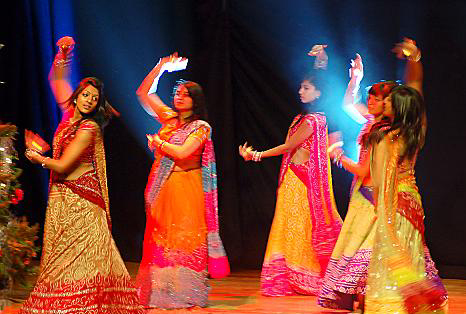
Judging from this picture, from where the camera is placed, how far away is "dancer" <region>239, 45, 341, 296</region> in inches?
229

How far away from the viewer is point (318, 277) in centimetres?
582

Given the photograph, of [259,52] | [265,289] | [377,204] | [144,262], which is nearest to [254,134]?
[259,52]

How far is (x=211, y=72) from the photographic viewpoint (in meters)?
7.49

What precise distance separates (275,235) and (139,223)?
2.22 meters

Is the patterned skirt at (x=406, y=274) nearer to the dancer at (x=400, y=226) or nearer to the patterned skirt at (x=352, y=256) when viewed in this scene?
the dancer at (x=400, y=226)

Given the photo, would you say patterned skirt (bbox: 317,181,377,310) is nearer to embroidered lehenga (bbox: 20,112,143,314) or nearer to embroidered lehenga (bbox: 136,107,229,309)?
embroidered lehenga (bbox: 136,107,229,309)

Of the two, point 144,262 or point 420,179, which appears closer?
point 144,262

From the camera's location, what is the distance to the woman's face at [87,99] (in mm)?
4273

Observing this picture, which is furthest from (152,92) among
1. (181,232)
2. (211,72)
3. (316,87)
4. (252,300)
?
(211,72)

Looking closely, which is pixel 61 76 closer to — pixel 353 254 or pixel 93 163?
pixel 93 163

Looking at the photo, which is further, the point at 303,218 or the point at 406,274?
the point at 303,218

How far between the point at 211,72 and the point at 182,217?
258cm

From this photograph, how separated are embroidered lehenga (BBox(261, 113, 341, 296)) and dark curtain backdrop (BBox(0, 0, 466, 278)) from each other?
45.7 inches

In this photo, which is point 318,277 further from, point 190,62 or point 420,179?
point 190,62
